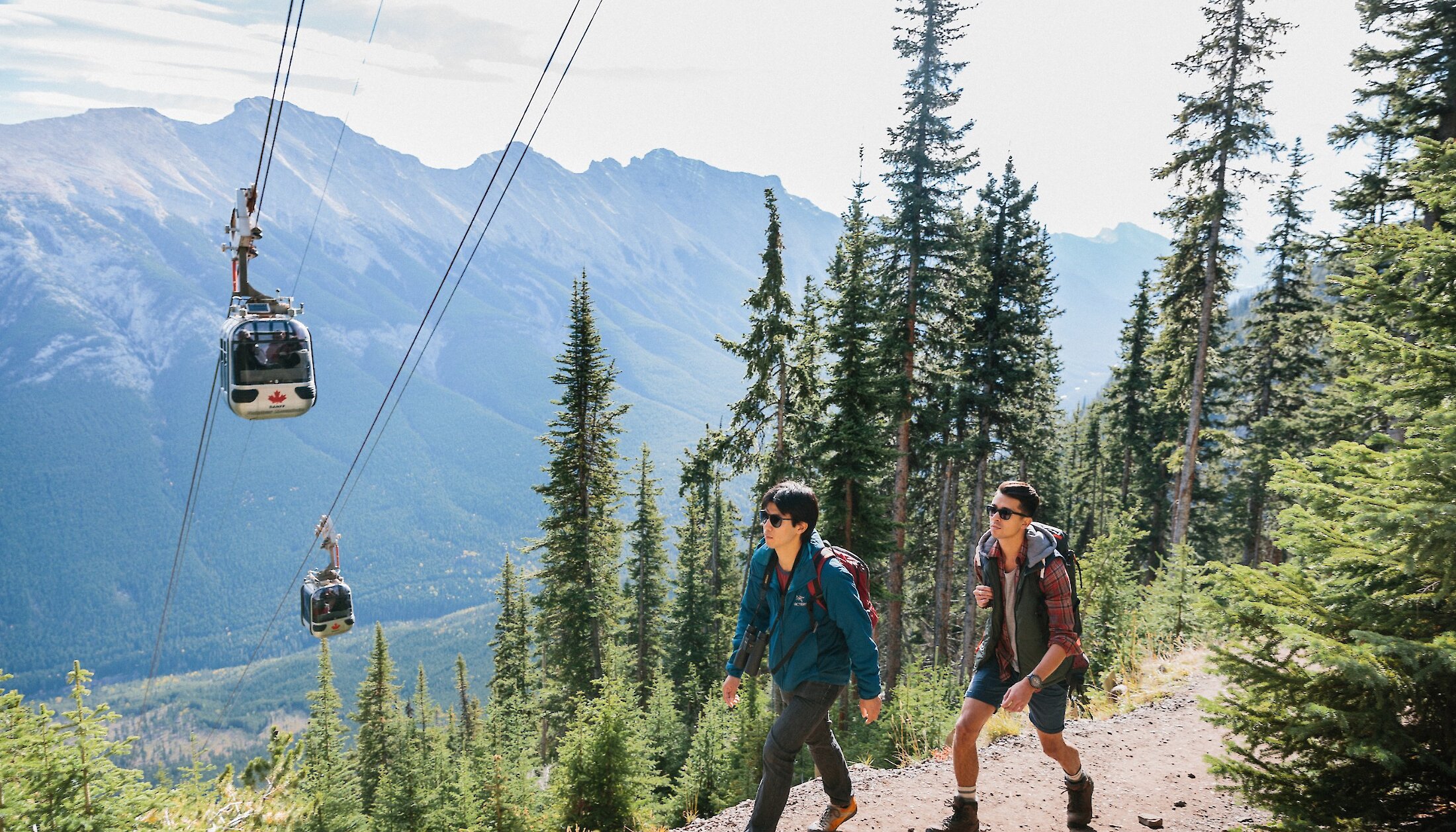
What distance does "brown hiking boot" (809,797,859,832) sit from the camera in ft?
17.9

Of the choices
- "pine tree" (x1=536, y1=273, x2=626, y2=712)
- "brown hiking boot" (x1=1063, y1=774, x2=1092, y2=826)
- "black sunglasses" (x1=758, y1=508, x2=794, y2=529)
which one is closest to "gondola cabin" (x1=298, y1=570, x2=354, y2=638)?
"pine tree" (x1=536, y1=273, x2=626, y2=712)

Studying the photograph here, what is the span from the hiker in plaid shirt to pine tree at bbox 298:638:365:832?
73.2ft

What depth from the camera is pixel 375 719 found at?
40531 mm

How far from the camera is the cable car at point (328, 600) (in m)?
15.3

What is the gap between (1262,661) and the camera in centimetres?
428

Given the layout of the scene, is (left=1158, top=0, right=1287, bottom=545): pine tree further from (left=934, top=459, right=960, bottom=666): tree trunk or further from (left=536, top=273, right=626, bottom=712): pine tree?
(left=536, top=273, right=626, bottom=712): pine tree

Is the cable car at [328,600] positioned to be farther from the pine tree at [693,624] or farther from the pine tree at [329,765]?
the pine tree at [693,624]

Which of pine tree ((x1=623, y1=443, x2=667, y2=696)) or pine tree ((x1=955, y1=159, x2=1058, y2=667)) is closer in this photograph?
pine tree ((x1=955, y1=159, x2=1058, y2=667))

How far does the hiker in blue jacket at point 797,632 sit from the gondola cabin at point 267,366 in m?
10.5

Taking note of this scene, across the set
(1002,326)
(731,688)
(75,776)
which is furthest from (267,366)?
(1002,326)

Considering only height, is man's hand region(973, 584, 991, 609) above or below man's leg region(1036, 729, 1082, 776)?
above

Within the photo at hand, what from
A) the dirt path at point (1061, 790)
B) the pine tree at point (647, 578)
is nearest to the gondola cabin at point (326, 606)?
the dirt path at point (1061, 790)

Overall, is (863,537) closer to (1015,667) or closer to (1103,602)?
(1103,602)

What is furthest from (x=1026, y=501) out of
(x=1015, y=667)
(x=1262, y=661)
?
(x=1262, y=661)
